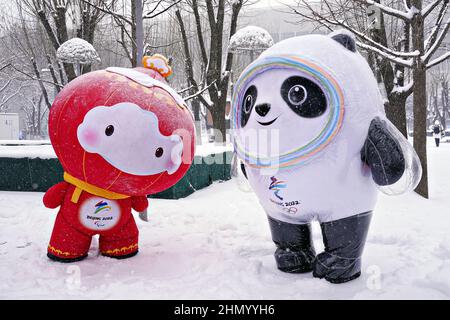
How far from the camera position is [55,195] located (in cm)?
341

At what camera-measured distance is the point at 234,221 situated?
481 cm

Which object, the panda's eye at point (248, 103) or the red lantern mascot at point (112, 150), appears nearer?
the panda's eye at point (248, 103)

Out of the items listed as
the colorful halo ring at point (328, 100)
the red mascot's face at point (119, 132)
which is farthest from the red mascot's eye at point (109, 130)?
the colorful halo ring at point (328, 100)

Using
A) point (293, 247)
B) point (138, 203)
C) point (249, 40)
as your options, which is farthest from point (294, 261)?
point (249, 40)

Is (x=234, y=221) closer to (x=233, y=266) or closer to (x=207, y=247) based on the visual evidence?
(x=207, y=247)

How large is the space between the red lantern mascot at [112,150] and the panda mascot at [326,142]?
0.67 meters

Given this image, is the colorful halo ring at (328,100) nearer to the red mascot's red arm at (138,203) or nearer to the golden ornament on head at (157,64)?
the golden ornament on head at (157,64)

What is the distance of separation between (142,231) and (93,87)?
191cm

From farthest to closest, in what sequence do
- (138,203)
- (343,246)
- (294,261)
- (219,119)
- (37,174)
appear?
(219,119) < (37,174) < (138,203) < (294,261) < (343,246)

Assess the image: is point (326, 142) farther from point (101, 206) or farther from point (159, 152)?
point (101, 206)

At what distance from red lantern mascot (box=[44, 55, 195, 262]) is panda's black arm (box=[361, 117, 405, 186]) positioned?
57.6 inches

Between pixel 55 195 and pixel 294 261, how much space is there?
2.06 metres

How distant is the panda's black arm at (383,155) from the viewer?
263cm

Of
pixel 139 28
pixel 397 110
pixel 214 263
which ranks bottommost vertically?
pixel 214 263
